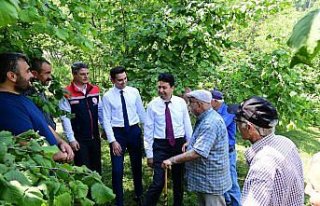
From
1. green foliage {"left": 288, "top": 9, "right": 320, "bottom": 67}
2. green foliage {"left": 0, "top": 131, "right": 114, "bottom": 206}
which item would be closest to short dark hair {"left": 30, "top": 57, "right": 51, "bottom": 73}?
green foliage {"left": 0, "top": 131, "right": 114, "bottom": 206}

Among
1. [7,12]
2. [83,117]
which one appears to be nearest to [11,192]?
[7,12]

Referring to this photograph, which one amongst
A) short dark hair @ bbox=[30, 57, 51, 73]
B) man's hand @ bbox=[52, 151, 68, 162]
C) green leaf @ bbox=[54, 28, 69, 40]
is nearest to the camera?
green leaf @ bbox=[54, 28, 69, 40]

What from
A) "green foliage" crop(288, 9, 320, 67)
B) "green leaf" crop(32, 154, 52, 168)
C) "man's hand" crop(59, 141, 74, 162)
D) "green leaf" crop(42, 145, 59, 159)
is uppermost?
"green foliage" crop(288, 9, 320, 67)

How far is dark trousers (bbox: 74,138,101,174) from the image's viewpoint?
5207mm

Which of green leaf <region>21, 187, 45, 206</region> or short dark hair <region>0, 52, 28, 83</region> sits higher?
short dark hair <region>0, 52, 28, 83</region>

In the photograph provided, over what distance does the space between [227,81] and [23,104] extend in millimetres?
3888

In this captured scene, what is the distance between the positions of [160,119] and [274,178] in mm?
2764

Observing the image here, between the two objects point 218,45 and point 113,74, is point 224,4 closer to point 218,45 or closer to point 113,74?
point 218,45

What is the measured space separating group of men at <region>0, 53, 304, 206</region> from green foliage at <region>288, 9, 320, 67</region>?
1919 millimetres

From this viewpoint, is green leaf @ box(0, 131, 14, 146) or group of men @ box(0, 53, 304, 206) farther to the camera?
group of men @ box(0, 53, 304, 206)

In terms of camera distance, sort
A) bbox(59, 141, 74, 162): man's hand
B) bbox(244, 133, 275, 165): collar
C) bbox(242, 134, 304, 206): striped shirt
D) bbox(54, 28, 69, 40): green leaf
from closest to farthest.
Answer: bbox(242, 134, 304, 206): striped shirt < bbox(244, 133, 275, 165): collar < bbox(54, 28, 69, 40): green leaf < bbox(59, 141, 74, 162): man's hand

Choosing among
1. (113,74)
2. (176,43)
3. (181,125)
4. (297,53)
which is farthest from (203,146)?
(297,53)

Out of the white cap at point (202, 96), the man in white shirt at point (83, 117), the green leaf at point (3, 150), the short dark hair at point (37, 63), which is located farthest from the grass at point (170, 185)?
the green leaf at point (3, 150)

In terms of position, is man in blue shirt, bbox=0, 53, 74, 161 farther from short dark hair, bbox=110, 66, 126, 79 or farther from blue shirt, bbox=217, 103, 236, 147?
blue shirt, bbox=217, 103, 236, 147
